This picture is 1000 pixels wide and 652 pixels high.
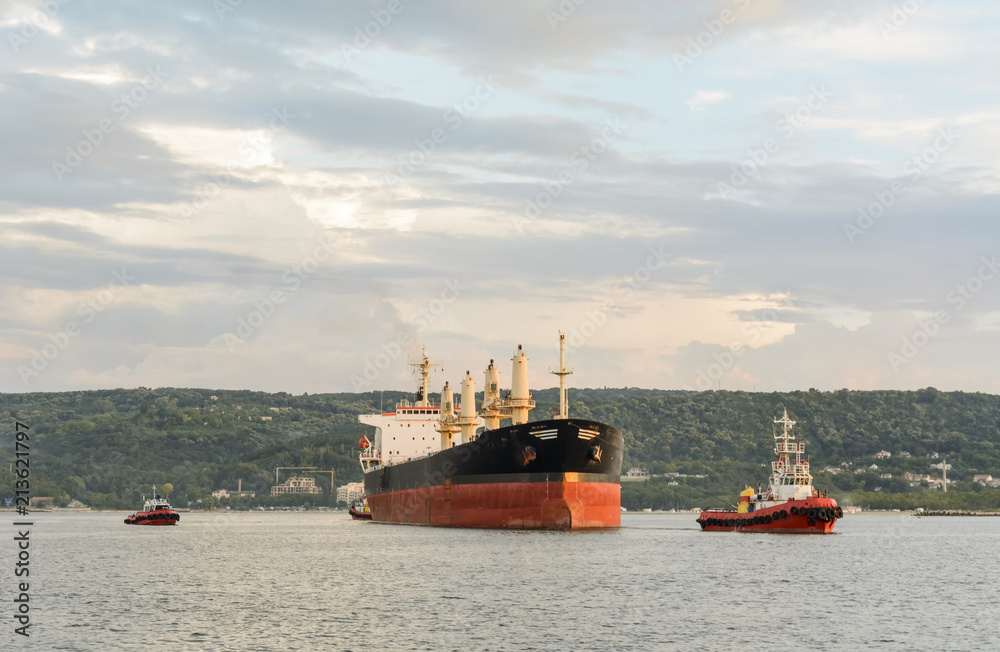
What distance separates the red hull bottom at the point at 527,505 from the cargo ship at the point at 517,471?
62 millimetres

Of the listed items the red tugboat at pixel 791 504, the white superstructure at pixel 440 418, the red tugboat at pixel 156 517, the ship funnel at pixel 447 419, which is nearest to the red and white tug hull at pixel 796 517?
the red tugboat at pixel 791 504

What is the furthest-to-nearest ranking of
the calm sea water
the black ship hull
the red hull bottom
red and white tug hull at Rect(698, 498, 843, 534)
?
red and white tug hull at Rect(698, 498, 843, 534) < the red hull bottom < the black ship hull < the calm sea water

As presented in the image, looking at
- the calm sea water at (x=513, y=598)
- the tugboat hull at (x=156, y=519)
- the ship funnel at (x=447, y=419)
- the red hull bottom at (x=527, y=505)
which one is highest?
the ship funnel at (x=447, y=419)

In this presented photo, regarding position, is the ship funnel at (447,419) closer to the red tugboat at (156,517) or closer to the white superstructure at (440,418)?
the white superstructure at (440,418)

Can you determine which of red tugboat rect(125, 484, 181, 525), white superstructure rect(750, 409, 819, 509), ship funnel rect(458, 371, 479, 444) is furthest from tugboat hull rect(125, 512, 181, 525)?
white superstructure rect(750, 409, 819, 509)

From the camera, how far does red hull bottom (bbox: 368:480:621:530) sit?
67562 mm

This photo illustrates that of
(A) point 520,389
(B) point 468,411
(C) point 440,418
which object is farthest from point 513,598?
(C) point 440,418

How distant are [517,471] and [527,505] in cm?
226

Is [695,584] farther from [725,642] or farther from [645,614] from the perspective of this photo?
[725,642]

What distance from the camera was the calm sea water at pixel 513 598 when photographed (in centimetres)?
3334

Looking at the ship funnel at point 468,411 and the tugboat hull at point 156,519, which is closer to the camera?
the ship funnel at point 468,411

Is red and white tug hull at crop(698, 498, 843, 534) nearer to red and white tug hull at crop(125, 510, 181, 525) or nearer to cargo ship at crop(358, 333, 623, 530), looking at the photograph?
cargo ship at crop(358, 333, 623, 530)

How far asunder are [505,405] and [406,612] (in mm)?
39913

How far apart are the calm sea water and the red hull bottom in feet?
4.79
